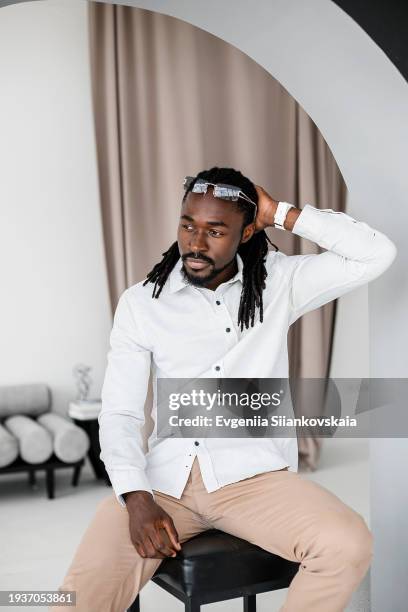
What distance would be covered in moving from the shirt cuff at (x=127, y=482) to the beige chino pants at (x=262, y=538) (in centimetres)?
4

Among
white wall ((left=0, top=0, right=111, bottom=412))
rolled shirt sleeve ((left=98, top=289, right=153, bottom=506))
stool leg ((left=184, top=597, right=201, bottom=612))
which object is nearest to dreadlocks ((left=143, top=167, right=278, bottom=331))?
rolled shirt sleeve ((left=98, top=289, right=153, bottom=506))

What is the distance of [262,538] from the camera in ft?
6.22

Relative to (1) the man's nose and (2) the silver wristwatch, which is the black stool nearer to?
(1) the man's nose

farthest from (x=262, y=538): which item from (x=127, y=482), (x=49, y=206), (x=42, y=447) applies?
(x=49, y=206)

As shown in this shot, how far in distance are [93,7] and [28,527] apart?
291cm

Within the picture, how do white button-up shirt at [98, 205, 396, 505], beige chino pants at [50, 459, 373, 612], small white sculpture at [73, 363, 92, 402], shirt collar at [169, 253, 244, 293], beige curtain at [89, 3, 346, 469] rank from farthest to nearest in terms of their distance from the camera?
1. small white sculpture at [73, 363, 92, 402]
2. beige curtain at [89, 3, 346, 469]
3. shirt collar at [169, 253, 244, 293]
4. white button-up shirt at [98, 205, 396, 505]
5. beige chino pants at [50, 459, 373, 612]

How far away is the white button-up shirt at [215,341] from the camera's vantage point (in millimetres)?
2039

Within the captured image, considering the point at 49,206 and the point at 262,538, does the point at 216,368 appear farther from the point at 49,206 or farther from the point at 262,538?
the point at 49,206

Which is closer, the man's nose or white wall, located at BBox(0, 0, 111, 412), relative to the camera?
the man's nose

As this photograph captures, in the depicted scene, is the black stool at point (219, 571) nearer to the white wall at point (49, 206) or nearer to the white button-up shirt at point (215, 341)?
the white button-up shirt at point (215, 341)

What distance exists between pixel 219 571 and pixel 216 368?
1.62 ft

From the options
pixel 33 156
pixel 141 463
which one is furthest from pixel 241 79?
pixel 141 463

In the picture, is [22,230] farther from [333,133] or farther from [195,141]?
[333,133]

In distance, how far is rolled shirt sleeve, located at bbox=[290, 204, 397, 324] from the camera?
81.6 inches
